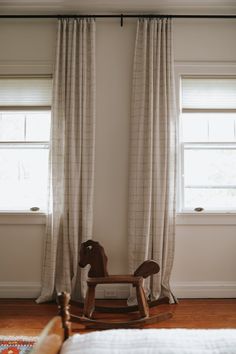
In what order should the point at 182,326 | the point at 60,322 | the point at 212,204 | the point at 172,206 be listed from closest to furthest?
the point at 60,322, the point at 182,326, the point at 172,206, the point at 212,204

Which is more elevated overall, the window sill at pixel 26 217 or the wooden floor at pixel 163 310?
the window sill at pixel 26 217

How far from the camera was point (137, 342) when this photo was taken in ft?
3.97

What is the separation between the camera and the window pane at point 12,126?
3.39 m

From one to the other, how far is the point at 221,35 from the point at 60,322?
3.27 metres

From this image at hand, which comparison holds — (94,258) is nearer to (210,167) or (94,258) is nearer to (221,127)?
(210,167)

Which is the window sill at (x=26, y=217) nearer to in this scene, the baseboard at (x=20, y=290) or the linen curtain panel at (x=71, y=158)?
the linen curtain panel at (x=71, y=158)

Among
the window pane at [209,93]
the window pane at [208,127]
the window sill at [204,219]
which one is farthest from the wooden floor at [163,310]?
the window pane at [209,93]

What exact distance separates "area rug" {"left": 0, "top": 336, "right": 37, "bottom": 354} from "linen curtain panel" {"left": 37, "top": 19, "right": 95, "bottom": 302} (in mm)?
755

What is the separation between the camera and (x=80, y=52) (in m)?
3.20

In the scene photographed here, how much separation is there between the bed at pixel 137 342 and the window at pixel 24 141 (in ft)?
7.22

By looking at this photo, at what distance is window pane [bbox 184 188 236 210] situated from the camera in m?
3.35

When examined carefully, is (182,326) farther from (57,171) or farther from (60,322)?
(57,171)

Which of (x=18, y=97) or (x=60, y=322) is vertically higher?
(x=18, y=97)

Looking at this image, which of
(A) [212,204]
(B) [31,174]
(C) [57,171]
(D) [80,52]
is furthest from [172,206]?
Answer: (D) [80,52]
